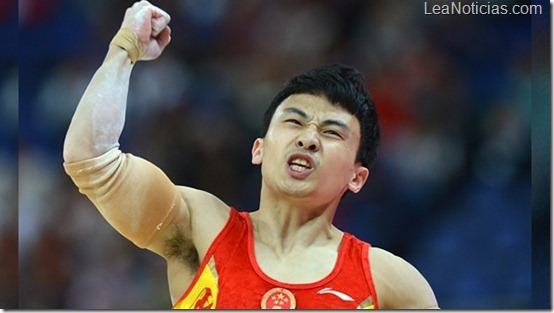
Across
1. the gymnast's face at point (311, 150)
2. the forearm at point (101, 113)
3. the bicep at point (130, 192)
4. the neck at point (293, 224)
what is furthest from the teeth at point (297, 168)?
the forearm at point (101, 113)

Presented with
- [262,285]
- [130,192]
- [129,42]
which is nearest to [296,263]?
[262,285]

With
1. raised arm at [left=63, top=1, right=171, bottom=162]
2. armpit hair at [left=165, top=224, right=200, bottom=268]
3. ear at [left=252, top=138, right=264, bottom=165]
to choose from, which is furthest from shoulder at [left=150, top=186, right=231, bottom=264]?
raised arm at [left=63, top=1, right=171, bottom=162]

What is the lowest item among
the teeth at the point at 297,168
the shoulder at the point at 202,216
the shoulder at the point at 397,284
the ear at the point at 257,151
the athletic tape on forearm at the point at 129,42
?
the shoulder at the point at 397,284

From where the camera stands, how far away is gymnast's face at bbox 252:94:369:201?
329cm

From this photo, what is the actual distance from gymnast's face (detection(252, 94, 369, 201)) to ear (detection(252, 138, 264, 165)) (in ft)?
0.14

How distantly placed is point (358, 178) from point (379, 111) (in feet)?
0.93

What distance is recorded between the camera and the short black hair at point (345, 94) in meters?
3.37

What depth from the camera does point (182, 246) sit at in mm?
3344

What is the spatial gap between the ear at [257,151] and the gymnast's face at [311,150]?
0.14ft

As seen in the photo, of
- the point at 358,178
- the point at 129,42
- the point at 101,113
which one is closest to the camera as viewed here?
the point at 101,113

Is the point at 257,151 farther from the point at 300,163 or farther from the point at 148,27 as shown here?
the point at 148,27

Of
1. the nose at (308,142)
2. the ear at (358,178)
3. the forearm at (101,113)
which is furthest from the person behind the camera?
the ear at (358,178)

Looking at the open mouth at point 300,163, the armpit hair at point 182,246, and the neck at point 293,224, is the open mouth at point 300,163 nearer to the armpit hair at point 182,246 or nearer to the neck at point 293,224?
the neck at point 293,224

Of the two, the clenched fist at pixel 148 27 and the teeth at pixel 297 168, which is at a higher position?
the clenched fist at pixel 148 27
